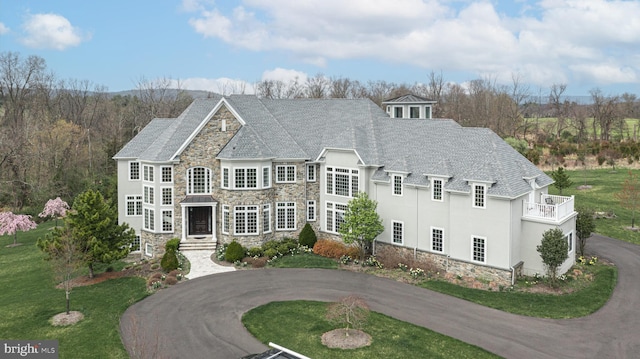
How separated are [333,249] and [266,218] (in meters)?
5.34

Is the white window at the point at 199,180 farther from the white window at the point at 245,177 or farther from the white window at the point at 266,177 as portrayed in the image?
the white window at the point at 266,177

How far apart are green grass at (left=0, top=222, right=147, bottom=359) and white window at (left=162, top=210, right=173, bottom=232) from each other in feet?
17.9

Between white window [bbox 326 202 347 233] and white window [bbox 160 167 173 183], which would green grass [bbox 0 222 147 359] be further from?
white window [bbox 326 202 347 233]

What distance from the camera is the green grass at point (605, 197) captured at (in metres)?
37.5

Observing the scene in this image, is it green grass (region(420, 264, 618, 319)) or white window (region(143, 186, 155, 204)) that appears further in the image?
white window (region(143, 186, 155, 204))

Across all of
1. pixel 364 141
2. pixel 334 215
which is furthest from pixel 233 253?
pixel 364 141

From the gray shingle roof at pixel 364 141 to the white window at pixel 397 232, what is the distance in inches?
121

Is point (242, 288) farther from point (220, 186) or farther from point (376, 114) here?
point (376, 114)

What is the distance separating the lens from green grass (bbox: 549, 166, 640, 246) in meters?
37.5

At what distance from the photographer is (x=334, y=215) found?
34.5m

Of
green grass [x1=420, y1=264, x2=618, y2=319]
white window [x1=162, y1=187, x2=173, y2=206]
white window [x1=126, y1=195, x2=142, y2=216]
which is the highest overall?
white window [x1=162, y1=187, x2=173, y2=206]

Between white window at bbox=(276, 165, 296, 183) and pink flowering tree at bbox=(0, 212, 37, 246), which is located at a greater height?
white window at bbox=(276, 165, 296, 183)

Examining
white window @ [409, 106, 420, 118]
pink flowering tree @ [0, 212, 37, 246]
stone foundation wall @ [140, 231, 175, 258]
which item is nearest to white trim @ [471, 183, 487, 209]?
white window @ [409, 106, 420, 118]

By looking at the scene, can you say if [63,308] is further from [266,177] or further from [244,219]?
[266,177]
